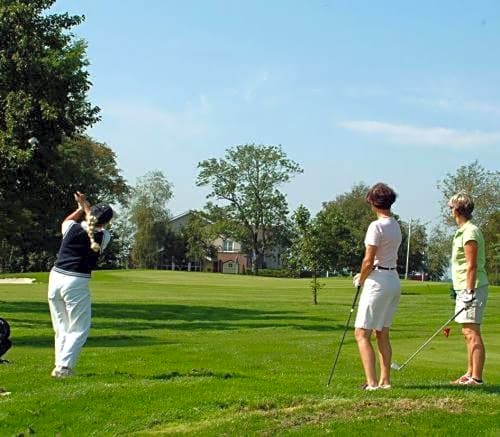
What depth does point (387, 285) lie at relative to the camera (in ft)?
28.4

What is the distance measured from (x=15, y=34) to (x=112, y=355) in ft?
44.9

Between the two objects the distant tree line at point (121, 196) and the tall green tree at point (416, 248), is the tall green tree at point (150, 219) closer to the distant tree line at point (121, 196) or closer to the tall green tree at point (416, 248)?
the distant tree line at point (121, 196)

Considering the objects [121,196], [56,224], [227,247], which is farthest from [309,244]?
[227,247]

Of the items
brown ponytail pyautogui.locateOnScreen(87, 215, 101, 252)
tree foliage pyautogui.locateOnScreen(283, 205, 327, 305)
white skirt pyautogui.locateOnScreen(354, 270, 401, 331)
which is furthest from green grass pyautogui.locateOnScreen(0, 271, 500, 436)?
tree foliage pyautogui.locateOnScreen(283, 205, 327, 305)

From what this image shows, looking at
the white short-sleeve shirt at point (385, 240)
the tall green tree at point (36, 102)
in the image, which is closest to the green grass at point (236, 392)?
the white short-sleeve shirt at point (385, 240)

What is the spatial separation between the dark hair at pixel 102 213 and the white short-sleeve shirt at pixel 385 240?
3.09m

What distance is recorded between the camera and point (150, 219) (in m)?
112

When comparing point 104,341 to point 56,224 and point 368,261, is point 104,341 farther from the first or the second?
point 56,224

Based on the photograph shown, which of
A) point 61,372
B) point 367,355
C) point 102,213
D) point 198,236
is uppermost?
point 198,236

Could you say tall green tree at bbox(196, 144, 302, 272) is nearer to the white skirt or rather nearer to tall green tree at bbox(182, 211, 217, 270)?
tall green tree at bbox(182, 211, 217, 270)

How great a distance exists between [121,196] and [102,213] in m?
86.2

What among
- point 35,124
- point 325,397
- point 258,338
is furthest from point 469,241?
point 35,124

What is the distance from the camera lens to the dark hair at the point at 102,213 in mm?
9609

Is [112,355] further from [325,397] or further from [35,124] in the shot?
[35,124]
